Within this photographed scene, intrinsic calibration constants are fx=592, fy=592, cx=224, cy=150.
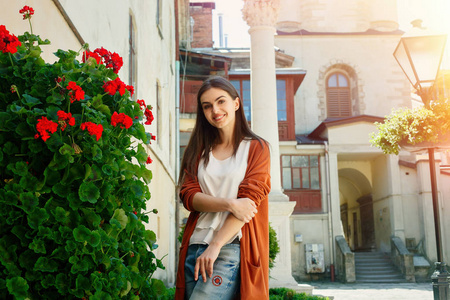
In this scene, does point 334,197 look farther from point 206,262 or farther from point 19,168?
point 19,168

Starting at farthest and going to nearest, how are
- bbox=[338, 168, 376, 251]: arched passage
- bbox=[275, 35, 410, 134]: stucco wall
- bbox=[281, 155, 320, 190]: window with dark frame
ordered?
bbox=[275, 35, 410, 134]: stucco wall → bbox=[338, 168, 376, 251]: arched passage → bbox=[281, 155, 320, 190]: window with dark frame

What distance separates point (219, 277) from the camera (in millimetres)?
2496

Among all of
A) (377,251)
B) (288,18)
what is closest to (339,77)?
(288,18)

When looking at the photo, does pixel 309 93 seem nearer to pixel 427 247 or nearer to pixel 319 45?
pixel 319 45

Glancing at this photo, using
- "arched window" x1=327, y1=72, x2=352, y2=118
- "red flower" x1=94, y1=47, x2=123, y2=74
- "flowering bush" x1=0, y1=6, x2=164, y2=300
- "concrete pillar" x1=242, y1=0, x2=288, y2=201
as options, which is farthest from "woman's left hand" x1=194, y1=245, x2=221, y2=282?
"arched window" x1=327, y1=72, x2=352, y2=118

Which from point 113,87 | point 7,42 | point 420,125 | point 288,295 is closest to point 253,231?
point 113,87

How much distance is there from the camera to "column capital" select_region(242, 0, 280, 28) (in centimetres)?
1490

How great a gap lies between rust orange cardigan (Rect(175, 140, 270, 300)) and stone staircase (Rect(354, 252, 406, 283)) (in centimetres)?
2450

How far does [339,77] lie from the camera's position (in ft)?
114

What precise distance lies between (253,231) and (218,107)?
2.06 feet

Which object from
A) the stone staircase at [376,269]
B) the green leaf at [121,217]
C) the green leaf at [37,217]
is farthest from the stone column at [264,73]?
the stone staircase at [376,269]

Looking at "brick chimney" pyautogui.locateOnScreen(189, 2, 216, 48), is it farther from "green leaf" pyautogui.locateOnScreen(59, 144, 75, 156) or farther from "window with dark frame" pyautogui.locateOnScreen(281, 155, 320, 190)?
"green leaf" pyautogui.locateOnScreen(59, 144, 75, 156)

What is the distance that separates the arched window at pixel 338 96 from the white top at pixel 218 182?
31.3 m

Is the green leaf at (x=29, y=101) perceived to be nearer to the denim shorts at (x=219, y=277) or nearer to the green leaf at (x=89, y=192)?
the green leaf at (x=89, y=192)
